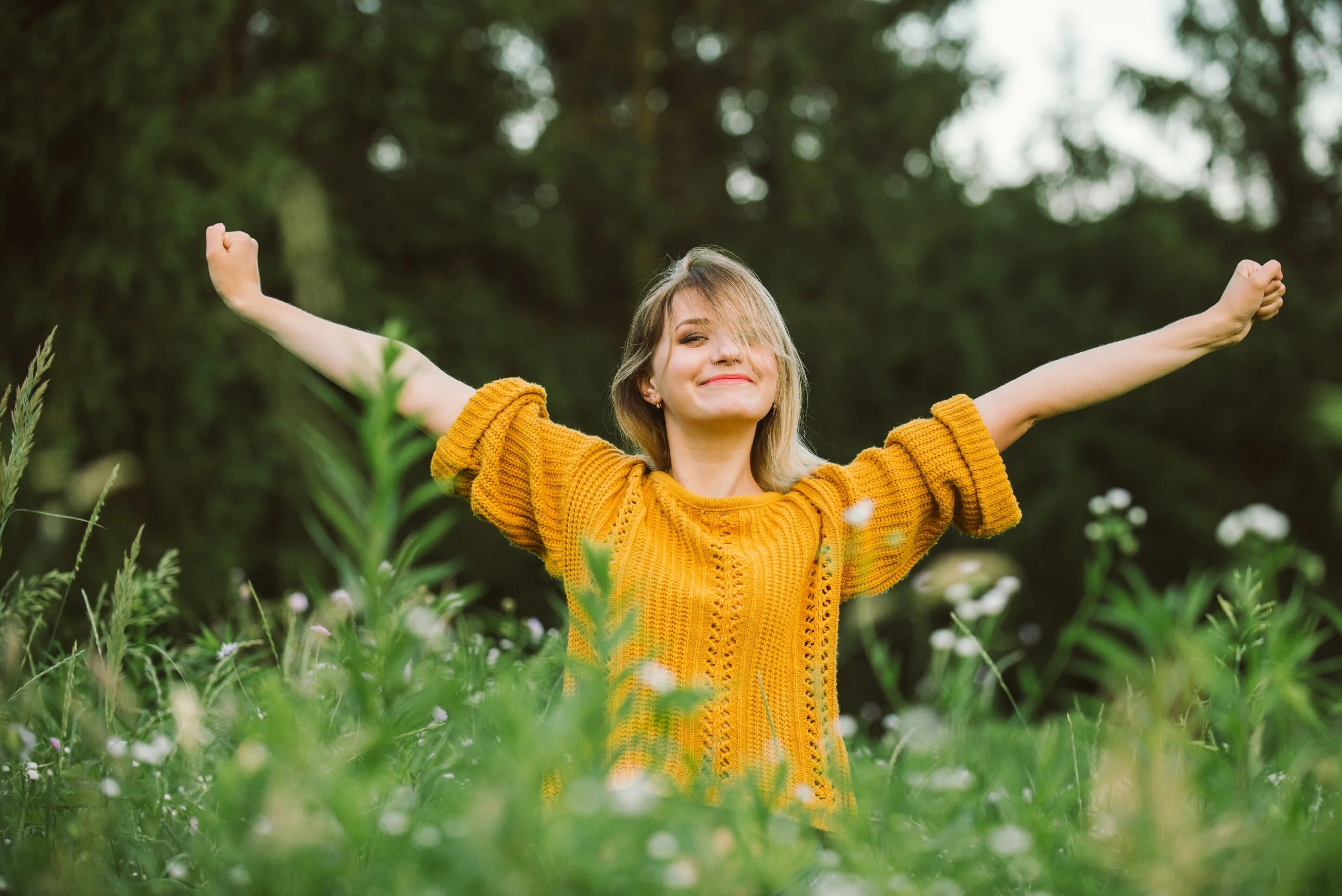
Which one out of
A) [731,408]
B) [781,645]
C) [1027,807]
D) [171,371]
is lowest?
[171,371]

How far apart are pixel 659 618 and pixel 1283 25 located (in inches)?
519

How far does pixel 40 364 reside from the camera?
2.00 m

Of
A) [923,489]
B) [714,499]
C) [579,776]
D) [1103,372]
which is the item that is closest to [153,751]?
[579,776]

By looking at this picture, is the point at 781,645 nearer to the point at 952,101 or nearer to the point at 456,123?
the point at 456,123

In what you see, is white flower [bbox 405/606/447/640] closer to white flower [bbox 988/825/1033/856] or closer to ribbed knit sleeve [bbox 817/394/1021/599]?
white flower [bbox 988/825/1033/856]

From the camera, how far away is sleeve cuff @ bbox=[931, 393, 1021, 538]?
2.41 m

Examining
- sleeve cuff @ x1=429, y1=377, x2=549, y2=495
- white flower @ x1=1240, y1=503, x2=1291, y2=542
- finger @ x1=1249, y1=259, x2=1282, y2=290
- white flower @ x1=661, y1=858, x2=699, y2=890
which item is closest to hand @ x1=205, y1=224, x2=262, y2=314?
sleeve cuff @ x1=429, y1=377, x2=549, y2=495

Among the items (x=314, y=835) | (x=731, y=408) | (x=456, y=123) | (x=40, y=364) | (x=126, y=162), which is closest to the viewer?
(x=314, y=835)

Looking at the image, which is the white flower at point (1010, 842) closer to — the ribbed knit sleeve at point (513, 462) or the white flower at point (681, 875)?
the white flower at point (681, 875)

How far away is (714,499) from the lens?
2465 millimetres

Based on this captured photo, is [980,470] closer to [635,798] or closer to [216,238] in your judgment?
[635,798]

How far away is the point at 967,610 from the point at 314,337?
1.45m

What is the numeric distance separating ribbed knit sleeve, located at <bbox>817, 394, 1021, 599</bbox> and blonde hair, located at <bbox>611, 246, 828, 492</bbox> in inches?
8.0

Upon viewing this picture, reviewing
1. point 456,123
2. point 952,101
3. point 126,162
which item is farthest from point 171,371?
point 952,101
